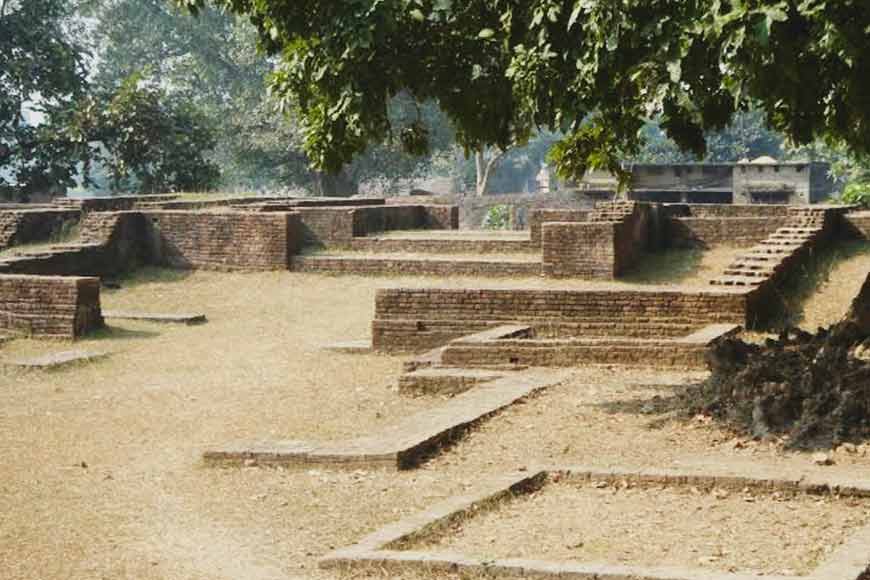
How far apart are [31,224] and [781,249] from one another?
395 inches

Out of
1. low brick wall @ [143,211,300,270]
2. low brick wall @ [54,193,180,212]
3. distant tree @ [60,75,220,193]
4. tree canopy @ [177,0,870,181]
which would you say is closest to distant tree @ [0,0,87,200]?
distant tree @ [60,75,220,193]

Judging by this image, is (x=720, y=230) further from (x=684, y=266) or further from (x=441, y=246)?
(x=441, y=246)

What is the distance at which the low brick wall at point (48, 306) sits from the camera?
15.2m

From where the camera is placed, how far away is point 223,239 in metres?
20.1

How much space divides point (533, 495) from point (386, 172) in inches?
1607

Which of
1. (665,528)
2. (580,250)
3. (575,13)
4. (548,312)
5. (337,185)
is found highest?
(575,13)

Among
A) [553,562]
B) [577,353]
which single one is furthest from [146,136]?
[553,562]

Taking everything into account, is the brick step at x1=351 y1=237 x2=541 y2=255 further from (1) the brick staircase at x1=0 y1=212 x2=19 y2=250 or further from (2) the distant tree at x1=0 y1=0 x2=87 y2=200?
(2) the distant tree at x1=0 y1=0 x2=87 y2=200

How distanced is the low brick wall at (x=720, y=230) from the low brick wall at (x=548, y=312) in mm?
6374

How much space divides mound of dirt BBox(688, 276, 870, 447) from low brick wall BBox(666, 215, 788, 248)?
9.24 metres

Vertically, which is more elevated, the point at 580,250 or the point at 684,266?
the point at 580,250

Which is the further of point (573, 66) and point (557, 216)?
point (557, 216)

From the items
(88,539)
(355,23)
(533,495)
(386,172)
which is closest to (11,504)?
(88,539)

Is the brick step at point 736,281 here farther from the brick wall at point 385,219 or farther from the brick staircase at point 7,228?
the brick staircase at point 7,228
